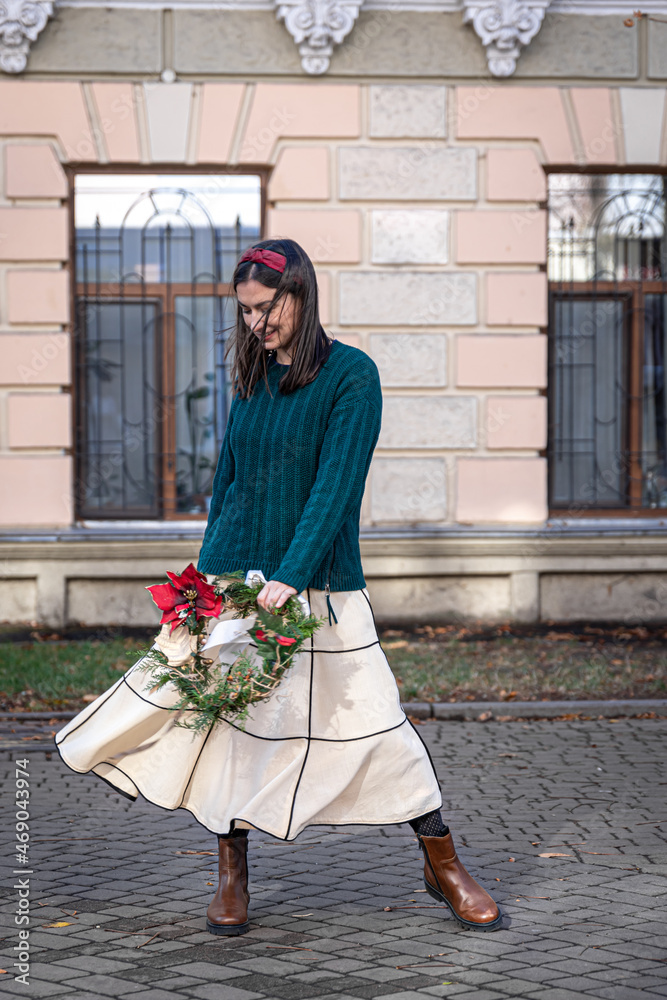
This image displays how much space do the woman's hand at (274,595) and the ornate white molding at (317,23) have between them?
7.58 metres

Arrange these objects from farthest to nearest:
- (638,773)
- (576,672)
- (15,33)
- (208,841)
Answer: (15,33), (576,672), (638,773), (208,841)

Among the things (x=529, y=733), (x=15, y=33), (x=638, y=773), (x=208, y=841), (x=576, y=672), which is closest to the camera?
(x=208, y=841)

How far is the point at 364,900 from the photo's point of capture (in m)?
3.72

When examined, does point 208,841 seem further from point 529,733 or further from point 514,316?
point 514,316

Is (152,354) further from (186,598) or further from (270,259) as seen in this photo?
(186,598)

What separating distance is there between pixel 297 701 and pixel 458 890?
2.45 ft

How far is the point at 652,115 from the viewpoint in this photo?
32.8 feet

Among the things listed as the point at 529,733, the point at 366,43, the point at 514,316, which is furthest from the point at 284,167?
the point at 529,733

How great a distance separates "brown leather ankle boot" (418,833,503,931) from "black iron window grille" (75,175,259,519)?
704 centimetres

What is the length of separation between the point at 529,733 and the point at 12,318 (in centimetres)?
572

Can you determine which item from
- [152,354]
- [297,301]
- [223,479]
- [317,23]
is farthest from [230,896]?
[317,23]

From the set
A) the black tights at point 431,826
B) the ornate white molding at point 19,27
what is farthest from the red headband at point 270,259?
the ornate white molding at point 19,27

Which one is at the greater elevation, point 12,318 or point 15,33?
point 15,33

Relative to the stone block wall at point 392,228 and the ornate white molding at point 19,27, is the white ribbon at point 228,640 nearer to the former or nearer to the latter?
the stone block wall at point 392,228
